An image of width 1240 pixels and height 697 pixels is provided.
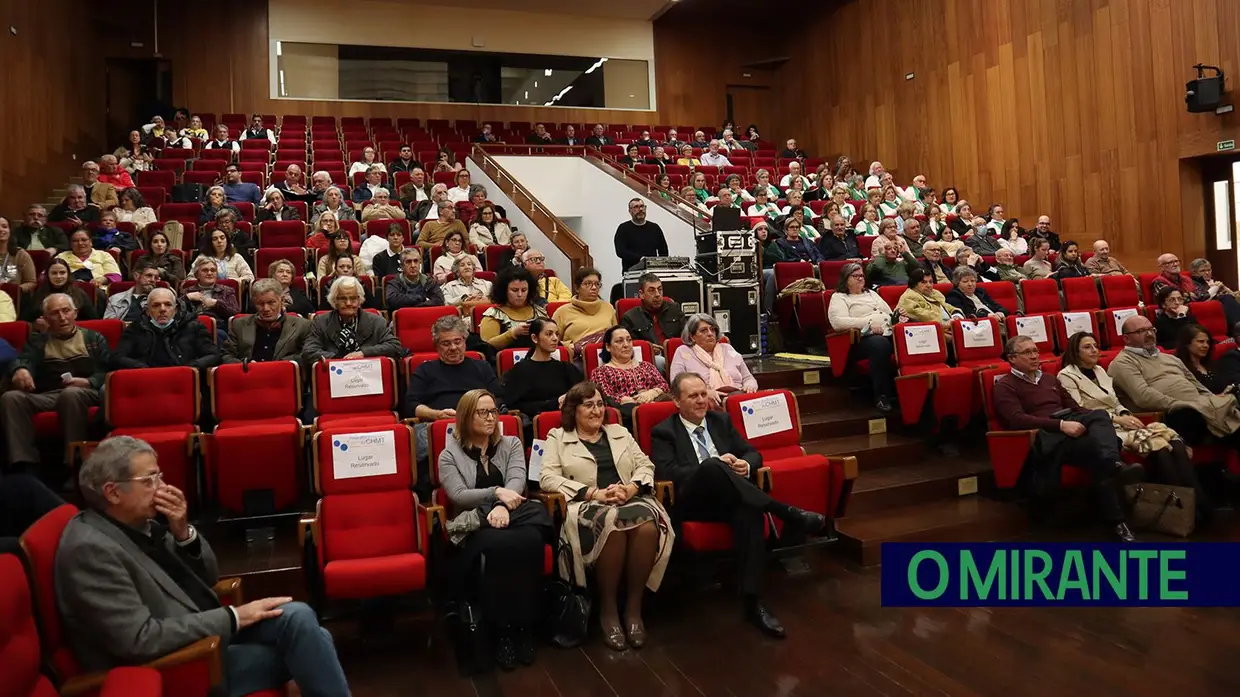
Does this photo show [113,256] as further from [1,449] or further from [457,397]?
[457,397]

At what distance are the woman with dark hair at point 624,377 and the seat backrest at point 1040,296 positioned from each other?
2.88 m

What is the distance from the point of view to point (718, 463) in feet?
8.07

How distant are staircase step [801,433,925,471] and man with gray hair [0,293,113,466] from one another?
2.96m

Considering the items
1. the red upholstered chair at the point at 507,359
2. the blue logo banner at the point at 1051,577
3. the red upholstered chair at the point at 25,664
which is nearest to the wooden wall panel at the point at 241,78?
the red upholstered chair at the point at 507,359

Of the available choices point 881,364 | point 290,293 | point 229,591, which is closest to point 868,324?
point 881,364

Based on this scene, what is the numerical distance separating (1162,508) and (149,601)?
3258 mm

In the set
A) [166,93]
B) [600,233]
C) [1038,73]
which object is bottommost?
[600,233]

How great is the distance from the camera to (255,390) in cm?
307

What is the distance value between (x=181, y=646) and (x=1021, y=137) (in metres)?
8.67

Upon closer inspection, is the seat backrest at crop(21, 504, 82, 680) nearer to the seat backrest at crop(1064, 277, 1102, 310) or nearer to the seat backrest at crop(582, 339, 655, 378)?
the seat backrest at crop(582, 339, 655, 378)

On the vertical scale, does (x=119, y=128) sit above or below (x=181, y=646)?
above

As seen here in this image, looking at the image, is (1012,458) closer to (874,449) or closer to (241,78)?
(874,449)

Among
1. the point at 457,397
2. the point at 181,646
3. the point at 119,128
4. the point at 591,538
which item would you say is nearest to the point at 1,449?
the point at 457,397

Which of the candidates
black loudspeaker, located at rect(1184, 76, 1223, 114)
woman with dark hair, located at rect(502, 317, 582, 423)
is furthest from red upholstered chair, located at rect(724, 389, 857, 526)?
black loudspeaker, located at rect(1184, 76, 1223, 114)
